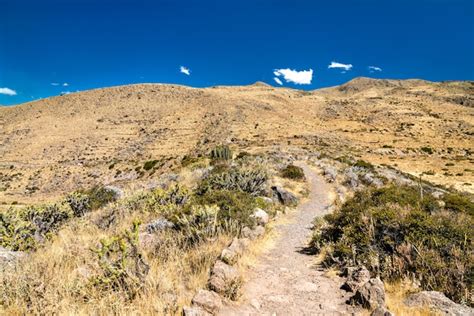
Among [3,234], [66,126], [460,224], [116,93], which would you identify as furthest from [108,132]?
[460,224]

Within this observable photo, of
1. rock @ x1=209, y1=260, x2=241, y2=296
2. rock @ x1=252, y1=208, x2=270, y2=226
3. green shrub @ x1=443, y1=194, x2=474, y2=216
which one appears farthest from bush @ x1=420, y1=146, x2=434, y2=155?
rock @ x1=209, y1=260, x2=241, y2=296

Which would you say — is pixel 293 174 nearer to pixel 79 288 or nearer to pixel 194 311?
pixel 194 311

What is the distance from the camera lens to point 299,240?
7.95 m

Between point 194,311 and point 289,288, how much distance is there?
2.00 m

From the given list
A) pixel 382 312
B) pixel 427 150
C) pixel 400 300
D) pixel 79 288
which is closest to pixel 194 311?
pixel 79 288

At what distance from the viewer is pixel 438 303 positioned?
373cm

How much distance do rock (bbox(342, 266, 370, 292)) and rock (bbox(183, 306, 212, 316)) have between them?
238 cm

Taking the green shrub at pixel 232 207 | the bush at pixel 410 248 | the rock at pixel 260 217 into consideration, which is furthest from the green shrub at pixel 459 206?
the green shrub at pixel 232 207

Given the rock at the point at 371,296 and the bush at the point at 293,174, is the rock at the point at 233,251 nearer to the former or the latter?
the rock at the point at 371,296

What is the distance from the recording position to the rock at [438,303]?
3.57 metres

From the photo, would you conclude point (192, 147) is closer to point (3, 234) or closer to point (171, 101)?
point (171, 101)

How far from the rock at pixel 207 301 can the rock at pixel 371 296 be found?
6.37 ft

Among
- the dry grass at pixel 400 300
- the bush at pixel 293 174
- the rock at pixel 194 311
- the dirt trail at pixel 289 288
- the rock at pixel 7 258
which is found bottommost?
the dirt trail at pixel 289 288

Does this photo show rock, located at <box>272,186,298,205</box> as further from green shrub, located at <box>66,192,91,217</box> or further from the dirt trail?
green shrub, located at <box>66,192,91,217</box>
